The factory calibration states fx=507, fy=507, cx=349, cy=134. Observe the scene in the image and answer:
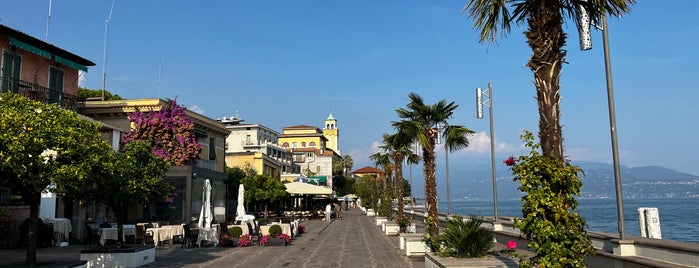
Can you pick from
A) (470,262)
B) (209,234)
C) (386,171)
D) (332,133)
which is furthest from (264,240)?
(332,133)

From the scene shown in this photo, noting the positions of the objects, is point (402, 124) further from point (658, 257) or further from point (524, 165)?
point (524, 165)

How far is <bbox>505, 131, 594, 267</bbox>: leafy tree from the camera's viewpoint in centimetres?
559

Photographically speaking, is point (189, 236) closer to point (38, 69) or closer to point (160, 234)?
point (160, 234)

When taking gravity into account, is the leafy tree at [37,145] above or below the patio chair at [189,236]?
above

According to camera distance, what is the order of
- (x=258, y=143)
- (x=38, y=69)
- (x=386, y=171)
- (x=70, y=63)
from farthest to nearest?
(x=258, y=143) → (x=386, y=171) → (x=70, y=63) → (x=38, y=69)

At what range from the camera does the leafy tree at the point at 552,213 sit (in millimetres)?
5590

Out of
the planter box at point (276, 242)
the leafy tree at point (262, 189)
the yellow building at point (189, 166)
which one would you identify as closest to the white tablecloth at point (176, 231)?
the yellow building at point (189, 166)

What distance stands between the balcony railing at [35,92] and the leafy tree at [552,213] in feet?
62.7

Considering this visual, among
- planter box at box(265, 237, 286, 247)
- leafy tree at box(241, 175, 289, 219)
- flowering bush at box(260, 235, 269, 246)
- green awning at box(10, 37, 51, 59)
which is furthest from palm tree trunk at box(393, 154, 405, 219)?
green awning at box(10, 37, 51, 59)

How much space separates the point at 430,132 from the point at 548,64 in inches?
299

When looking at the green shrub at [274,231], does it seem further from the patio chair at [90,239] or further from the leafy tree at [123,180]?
the patio chair at [90,239]

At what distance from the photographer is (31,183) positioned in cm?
854

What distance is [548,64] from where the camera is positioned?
6.12 m

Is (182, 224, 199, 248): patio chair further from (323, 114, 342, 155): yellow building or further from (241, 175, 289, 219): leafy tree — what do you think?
(323, 114, 342, 155): yellow building
